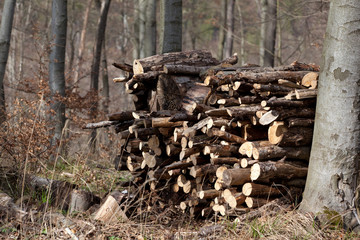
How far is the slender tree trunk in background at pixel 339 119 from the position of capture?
428 centimetres

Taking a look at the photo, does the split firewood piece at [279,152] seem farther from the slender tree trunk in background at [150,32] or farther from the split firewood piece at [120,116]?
the slender tree trunk in background at [150,32]

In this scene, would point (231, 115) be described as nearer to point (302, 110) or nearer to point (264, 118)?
point (264, 118)

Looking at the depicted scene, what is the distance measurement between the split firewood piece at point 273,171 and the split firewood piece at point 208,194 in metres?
0.59

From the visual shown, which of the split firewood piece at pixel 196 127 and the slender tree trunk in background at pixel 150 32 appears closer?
the split firewood piece at pixel 196 127

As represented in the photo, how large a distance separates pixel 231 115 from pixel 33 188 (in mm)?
2893

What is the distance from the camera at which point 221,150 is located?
4.92m

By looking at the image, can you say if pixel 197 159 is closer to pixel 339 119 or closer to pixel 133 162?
pixel 133 162

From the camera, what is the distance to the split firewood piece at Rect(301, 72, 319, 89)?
493 centimetres

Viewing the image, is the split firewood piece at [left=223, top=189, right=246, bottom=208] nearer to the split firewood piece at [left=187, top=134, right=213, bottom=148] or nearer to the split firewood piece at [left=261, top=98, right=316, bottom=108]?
the split firewood piece at [left=187, top=134, right=213, bottom=148]

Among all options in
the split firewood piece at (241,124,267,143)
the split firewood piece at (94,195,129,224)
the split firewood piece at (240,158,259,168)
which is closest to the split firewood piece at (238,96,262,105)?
the split firewood piece at (241,124,267,143)

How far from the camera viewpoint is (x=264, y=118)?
4.52 m

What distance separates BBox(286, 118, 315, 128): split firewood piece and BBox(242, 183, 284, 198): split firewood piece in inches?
30.5

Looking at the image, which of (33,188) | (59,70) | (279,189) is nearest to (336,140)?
(279,189)

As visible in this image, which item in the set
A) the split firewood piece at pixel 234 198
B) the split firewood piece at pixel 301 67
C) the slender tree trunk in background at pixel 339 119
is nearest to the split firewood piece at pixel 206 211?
the split firewood piece at pixel 234 198
